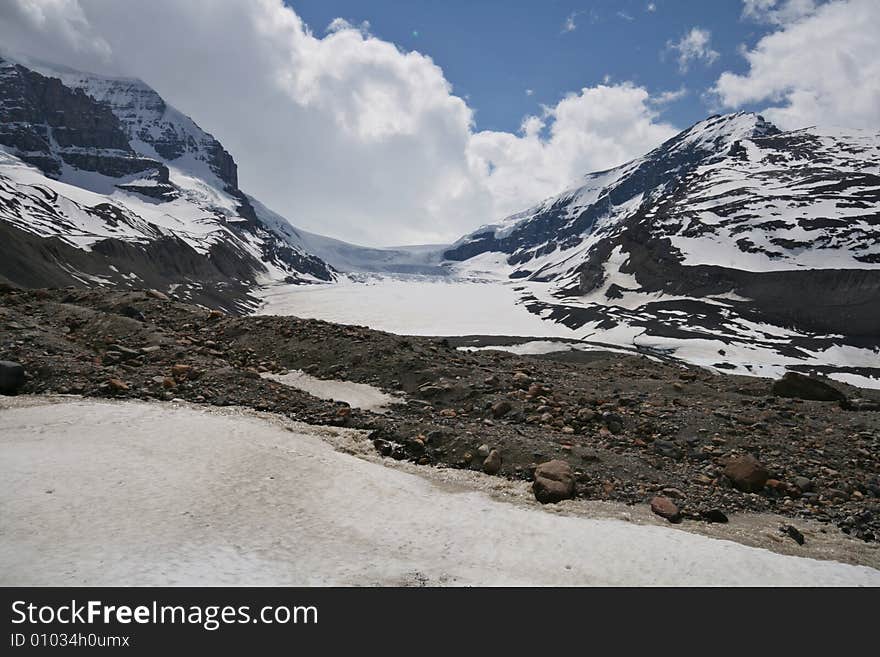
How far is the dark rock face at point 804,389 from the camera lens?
2092 centimetres

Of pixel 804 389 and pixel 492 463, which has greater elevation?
pixel 804 389

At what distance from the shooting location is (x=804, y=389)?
21.1 metres

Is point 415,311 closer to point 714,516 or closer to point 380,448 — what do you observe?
point 380,448

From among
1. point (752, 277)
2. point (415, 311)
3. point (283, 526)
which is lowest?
point (283, 526)

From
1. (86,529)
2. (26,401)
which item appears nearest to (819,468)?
(86,529)

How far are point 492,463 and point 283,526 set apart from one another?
18.3ft

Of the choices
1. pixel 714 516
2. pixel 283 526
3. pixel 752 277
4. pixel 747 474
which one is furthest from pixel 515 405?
pixel 752 277

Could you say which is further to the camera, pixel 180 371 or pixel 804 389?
pixel 804 389

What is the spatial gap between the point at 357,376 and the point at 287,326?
227 inches

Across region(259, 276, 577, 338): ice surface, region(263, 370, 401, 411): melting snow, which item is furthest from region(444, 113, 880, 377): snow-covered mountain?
region(263, 370, 401, 411): melting snow

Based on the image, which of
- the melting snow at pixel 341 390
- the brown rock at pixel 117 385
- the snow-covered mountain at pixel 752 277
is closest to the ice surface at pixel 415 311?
the snow-covered mountain at pixel 752 277

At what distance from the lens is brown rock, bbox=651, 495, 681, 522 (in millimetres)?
11031

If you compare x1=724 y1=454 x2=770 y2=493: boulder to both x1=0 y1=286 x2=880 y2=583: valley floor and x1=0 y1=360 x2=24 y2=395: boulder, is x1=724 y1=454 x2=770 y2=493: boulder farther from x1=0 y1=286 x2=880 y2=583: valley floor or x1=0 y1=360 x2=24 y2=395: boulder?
x1=0 y1=360 x2=24 y2=395: boulder
